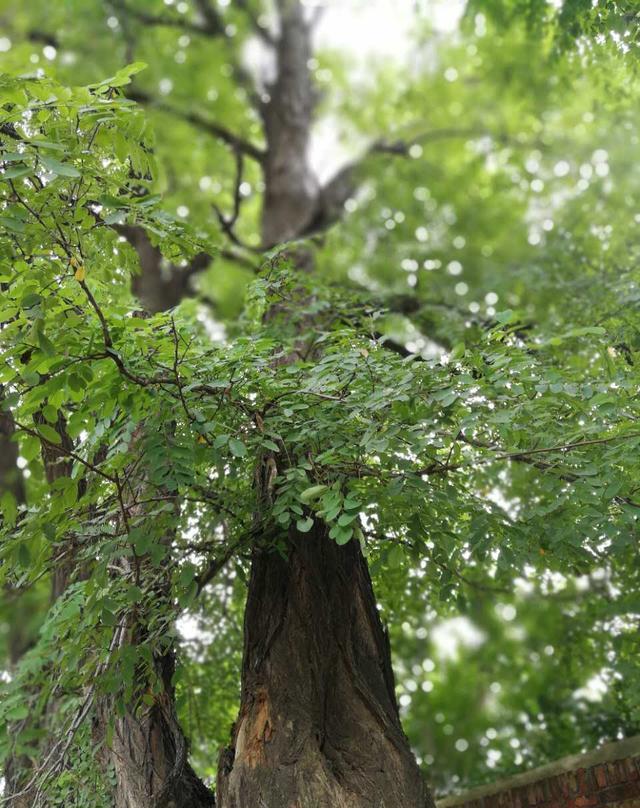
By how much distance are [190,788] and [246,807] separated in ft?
2.67

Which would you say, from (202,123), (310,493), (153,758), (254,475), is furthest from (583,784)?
(202,123)

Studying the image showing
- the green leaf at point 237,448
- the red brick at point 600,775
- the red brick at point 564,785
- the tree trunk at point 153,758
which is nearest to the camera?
the green leaf at point 237,448

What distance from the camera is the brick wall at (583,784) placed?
16.1ft

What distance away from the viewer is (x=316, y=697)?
430 cm

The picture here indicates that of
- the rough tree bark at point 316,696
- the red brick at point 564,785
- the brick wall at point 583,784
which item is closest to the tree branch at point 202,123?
the rough tree bark at point 316,696

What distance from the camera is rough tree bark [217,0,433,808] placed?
3.99 metres

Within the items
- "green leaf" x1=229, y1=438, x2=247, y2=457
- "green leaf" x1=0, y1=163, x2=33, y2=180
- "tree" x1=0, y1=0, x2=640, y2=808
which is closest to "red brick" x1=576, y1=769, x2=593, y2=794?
"tree" x1=0, y1=0, x2=640, y2=808

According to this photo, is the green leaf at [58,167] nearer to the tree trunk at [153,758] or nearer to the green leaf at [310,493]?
the green leaf at [310,493]

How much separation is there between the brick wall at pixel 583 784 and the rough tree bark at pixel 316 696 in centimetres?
144

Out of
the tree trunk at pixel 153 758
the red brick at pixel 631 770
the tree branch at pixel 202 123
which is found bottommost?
the red brick at pixel 631 770

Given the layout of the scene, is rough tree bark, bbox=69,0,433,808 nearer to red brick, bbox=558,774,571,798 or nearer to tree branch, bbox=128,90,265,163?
red brick, bbox=558,774,571,798

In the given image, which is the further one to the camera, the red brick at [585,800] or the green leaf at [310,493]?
the red brick at [585,800]

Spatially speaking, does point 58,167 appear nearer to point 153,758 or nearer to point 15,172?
A: point 15,172

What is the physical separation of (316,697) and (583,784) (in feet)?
6.46
